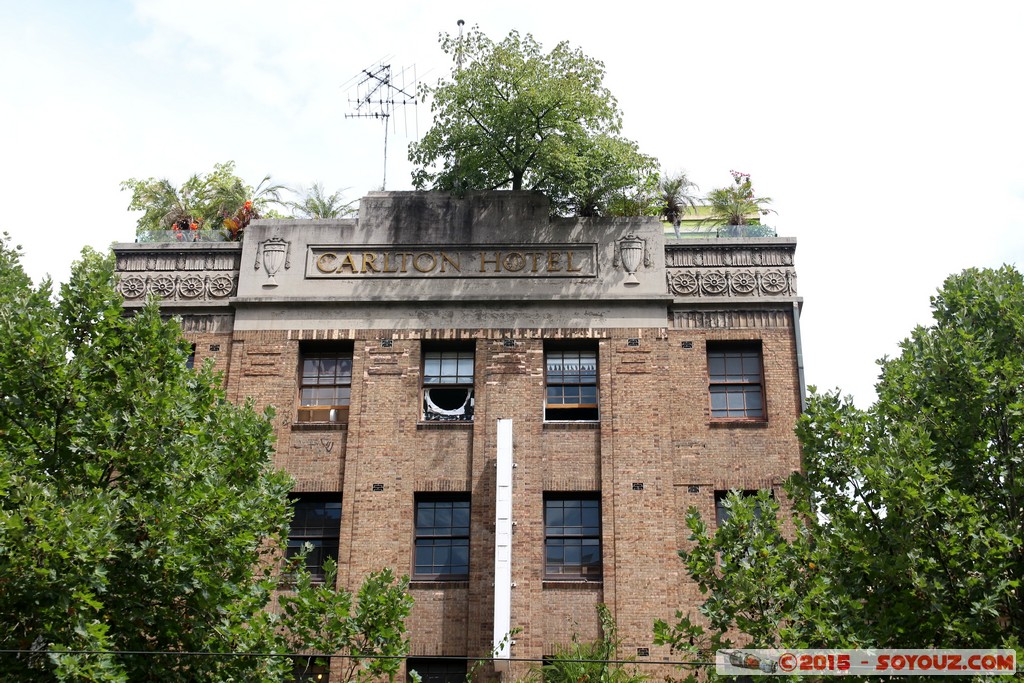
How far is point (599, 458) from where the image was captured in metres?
24.0

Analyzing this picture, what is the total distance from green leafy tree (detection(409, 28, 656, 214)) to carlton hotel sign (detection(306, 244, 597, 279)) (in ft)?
4.59

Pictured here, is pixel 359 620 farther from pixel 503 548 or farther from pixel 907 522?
pixel 907 522

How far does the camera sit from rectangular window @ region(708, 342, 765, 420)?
2486 centimetres

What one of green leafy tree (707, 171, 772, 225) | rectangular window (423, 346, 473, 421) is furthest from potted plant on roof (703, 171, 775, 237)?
rectangular window (423, 346, 473, 421)

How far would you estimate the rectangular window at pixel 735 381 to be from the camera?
24.9m

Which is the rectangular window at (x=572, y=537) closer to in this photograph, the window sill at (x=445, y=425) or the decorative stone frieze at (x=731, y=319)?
the window sill at (x=445, y=425)

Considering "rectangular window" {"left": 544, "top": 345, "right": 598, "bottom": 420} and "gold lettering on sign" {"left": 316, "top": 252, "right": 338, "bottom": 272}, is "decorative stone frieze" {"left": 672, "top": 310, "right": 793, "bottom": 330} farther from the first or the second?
"gold lettering on sign" {"left": 316, "top": 252, "right": 338, "bottom": 272}

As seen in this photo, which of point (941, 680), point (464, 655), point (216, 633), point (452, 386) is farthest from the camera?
point (452, 386)

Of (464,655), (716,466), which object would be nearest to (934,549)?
(716,466)

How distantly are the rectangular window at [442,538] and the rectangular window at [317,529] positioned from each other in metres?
1.71

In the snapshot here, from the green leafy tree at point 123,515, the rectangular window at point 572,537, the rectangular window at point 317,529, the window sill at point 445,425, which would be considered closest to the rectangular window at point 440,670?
the rectangular window at point 572,537

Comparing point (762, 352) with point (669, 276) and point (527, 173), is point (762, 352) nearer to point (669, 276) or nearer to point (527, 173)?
point (669, 276)

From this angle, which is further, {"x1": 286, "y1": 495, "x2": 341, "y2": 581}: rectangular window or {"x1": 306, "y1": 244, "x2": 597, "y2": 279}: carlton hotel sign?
{"x1": 306, "y1": 244, "x2": 597, "y2": 279}: carlton hotel sign

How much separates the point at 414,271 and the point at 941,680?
14091 mm
